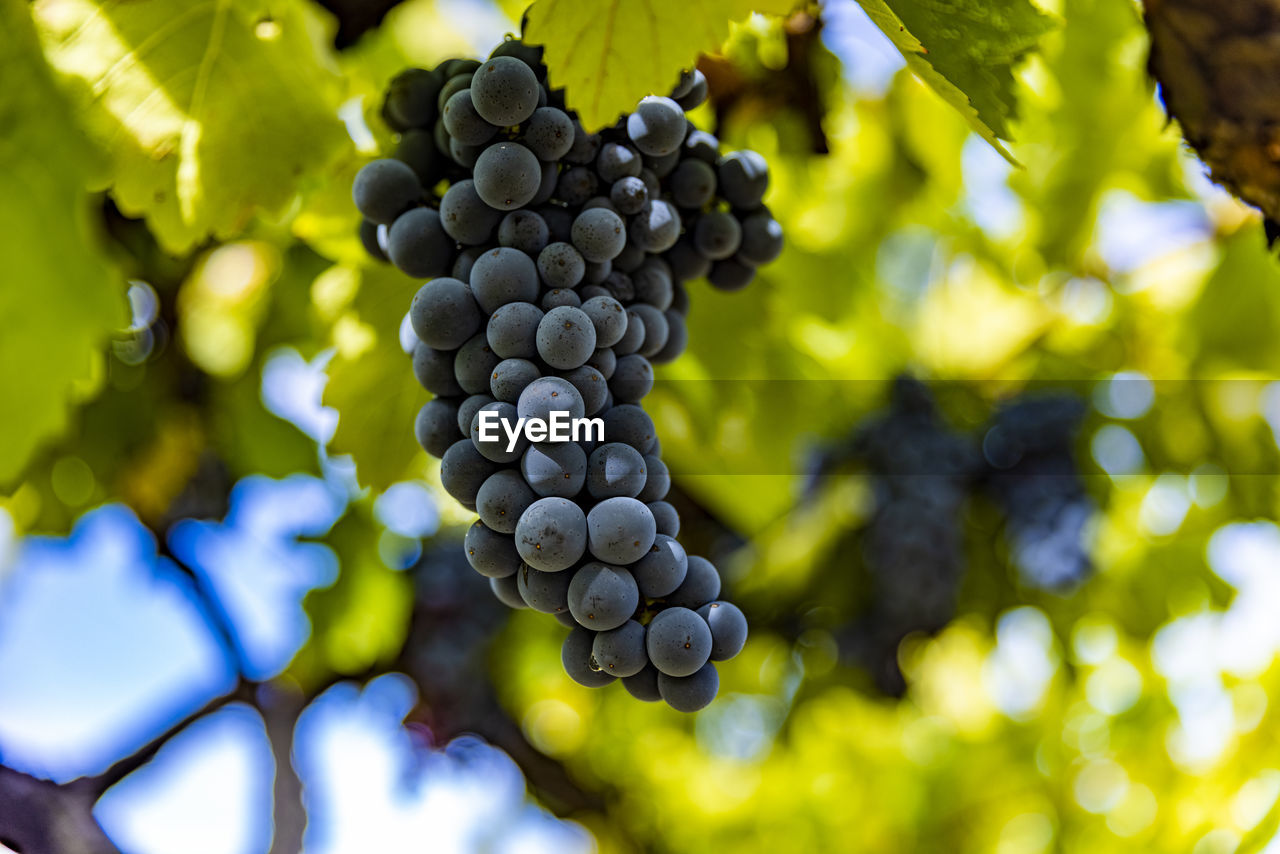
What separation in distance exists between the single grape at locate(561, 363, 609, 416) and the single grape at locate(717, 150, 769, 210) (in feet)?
0.83

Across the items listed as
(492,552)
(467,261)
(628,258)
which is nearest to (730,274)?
(628,258)

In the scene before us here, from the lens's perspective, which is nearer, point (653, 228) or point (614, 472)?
point (614, 472)

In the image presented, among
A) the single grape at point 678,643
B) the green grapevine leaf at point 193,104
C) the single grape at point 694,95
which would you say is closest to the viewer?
the single grape at point 678,643

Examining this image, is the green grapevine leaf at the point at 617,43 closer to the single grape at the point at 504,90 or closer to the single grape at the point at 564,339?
the single grape at the point at 504,90

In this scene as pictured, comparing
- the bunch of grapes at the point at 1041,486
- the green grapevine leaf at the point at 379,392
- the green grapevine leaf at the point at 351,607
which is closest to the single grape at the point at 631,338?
the green grapevine leaf at the point at 379,392

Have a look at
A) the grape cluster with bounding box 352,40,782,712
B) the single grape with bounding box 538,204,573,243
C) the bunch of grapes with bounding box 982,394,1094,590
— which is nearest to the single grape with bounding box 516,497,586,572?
the grape cluster with bounding box 352,40,782,712

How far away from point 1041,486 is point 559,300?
1.62 metres

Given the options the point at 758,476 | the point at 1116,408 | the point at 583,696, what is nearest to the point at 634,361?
the point at 758,476

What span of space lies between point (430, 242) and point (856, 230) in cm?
131

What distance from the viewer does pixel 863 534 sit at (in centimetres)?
205

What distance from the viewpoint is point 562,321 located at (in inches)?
22.7

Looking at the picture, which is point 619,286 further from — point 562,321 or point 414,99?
point 414,99

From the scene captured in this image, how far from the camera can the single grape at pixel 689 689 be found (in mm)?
529

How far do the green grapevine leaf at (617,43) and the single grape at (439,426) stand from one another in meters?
0.21
